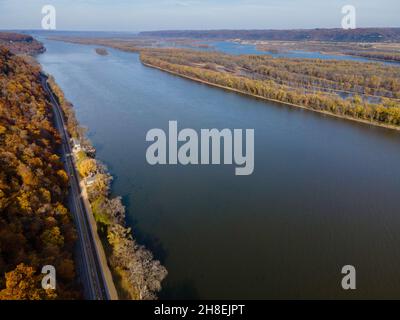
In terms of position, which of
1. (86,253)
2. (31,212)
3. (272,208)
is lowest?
(86,253)

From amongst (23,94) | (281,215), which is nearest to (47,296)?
(281,215)

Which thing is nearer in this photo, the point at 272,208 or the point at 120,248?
the point at 120,248

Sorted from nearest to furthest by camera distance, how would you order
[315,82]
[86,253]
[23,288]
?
[23,288] → [86,253] → [315,82]

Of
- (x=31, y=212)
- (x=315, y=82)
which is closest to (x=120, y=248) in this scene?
(x=31, y=212)

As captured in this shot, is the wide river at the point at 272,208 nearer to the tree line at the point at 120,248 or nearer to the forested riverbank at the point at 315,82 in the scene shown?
the tree line at the point at 120,248

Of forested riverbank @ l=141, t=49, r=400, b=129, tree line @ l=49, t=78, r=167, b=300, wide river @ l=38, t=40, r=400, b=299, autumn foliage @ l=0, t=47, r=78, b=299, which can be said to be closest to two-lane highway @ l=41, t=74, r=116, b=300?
tree line @ l=49, t=78, r=167, b=300

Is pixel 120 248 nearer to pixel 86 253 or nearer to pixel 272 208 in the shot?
pixel 86 253

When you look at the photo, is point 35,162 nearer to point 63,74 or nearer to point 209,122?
point 209,122
